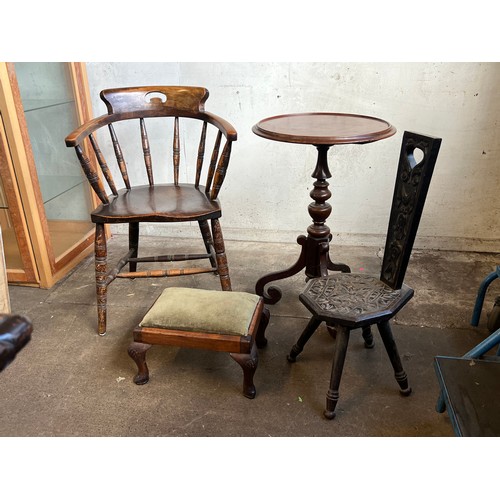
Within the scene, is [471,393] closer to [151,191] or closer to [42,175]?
[151,191]

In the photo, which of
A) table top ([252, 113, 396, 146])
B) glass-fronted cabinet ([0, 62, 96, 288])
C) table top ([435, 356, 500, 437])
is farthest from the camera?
glass-fronted cabinet ([0, 62, 96, 288])

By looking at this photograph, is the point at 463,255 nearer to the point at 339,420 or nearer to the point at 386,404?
the point at 386,404

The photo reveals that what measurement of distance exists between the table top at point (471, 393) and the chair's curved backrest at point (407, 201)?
0.42 metres

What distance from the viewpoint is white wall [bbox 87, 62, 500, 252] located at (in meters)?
2.50

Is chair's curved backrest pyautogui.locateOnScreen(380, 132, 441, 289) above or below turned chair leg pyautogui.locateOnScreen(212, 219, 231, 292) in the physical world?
above

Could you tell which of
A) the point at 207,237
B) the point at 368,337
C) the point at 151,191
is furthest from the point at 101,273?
the point at 368,337

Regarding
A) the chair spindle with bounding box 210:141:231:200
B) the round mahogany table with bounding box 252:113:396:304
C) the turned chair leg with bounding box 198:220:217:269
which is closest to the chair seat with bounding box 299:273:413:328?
the round mahogany table with bounding box 252:113:396:304

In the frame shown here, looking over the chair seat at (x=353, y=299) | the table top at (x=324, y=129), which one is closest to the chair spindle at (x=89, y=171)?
the table top at (x=324, y=129)

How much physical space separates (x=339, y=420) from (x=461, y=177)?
1842mm

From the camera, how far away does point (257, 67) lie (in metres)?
2.57

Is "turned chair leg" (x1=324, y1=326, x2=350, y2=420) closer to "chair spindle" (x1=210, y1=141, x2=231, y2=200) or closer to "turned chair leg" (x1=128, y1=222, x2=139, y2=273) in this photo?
"chair spindle" (x1=210, y1=141, x2=231, y2=200)

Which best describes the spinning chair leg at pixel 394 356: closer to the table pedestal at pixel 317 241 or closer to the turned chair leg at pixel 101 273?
the table pedestal at pixel 317 241

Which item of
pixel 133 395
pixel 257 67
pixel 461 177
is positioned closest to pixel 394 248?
pixel 133 395

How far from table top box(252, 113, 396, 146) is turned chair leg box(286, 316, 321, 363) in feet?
2.35
